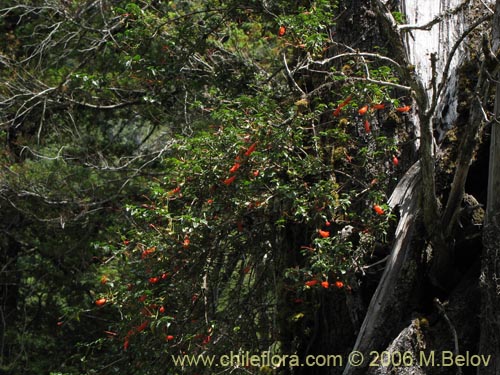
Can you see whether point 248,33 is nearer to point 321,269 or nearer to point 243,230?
point 243,230

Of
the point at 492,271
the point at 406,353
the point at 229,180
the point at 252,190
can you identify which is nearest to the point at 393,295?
the point at 406,353

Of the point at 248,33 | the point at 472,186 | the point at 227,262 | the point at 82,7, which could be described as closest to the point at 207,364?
the point at 227,262

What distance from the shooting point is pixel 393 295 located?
13.6 ft

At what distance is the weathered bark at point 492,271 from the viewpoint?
361 cm

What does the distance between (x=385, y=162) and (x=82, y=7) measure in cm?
399

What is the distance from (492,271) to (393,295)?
0.62 meters

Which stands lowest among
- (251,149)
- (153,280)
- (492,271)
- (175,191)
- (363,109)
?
(153,280)

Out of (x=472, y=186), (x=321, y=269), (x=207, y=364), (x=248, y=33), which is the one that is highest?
(x=248, y=33)

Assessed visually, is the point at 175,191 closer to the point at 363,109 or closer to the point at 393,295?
the point at 363,109

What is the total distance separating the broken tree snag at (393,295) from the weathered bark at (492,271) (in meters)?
0.50

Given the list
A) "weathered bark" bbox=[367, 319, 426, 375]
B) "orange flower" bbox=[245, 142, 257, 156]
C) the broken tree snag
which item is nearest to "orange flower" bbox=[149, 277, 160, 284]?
"orange flower" bbox=[245, 142, 257, 156]

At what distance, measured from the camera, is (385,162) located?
467cm

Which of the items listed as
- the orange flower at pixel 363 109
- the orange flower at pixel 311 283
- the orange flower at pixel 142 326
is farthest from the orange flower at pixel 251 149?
the orange flower at pixel 142 326

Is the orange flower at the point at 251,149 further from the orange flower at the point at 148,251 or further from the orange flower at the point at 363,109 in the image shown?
the orange flower at the point at 148,251
